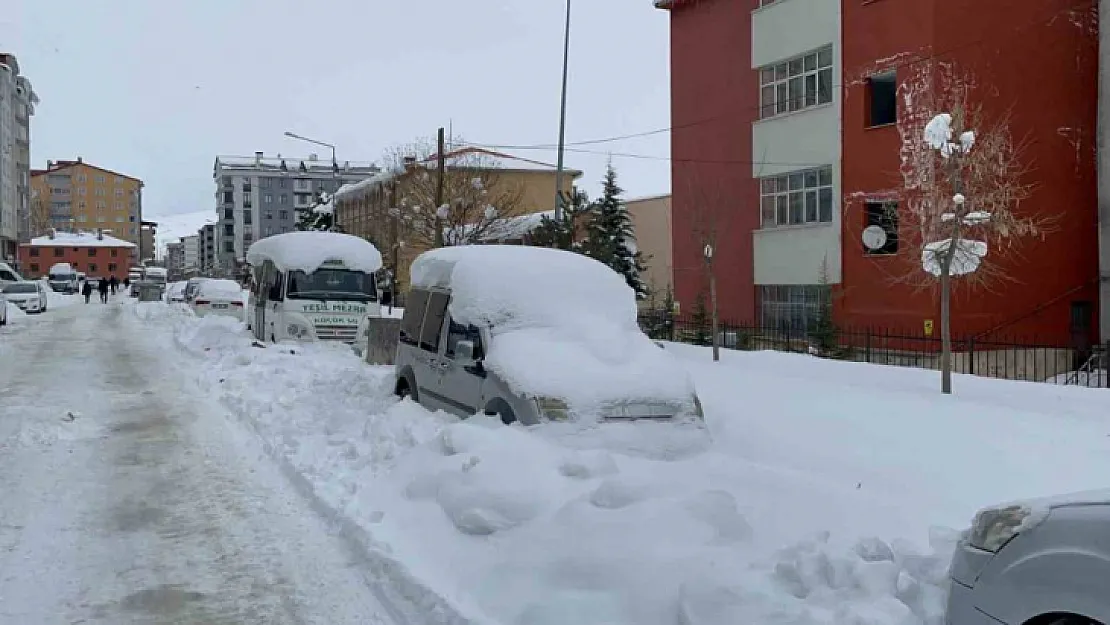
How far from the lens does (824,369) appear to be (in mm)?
15547

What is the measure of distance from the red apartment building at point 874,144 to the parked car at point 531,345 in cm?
1297

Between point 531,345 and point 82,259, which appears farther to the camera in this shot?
point 82,259

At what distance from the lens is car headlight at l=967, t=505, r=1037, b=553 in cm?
360

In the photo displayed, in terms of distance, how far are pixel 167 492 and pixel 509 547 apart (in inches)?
144

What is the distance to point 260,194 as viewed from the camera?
140625 millimetres

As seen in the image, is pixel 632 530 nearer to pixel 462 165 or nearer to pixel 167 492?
pixel 167 492

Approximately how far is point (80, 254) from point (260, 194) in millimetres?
25955

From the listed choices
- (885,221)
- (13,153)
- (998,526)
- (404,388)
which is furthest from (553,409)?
(13,153)

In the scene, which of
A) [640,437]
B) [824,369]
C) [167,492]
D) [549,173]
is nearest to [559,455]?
[640,437]

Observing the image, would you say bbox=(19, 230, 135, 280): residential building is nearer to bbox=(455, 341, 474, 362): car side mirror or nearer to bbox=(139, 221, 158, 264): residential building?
bbox=(139, 221, 158, 264): residential building

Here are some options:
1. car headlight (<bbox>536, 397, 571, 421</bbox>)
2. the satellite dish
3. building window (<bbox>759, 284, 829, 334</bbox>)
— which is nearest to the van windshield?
building window (<bbox>759, 284, 829, 334</bbox>)

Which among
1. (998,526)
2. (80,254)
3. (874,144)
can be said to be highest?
(80,254)

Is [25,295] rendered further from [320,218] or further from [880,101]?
[880,101]

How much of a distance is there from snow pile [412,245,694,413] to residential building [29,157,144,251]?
160540 millimetres
